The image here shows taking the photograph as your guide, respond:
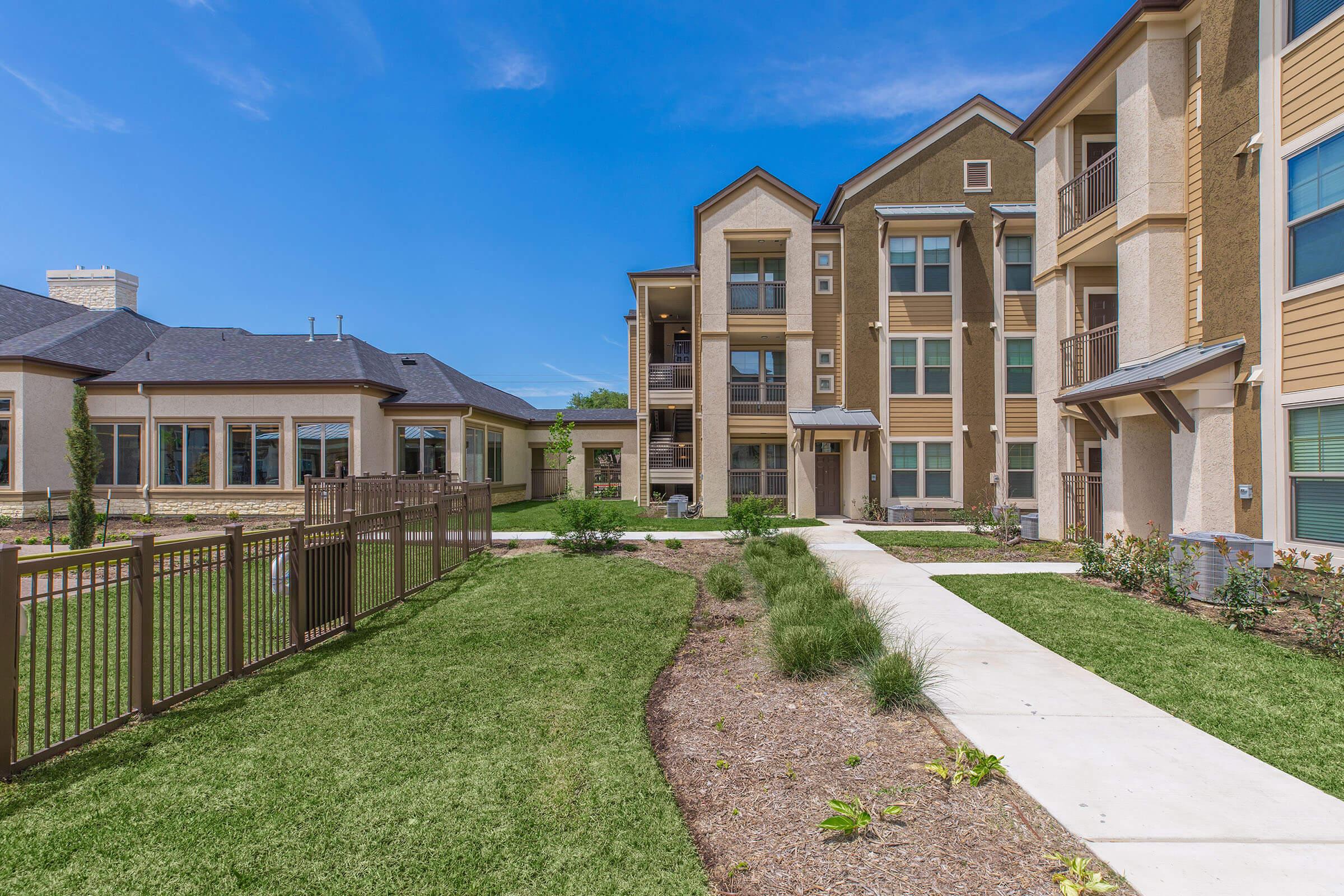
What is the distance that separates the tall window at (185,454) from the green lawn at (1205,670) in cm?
2233

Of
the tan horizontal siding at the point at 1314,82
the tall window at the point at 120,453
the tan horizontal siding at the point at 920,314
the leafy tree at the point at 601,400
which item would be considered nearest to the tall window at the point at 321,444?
the tall window at the point at 120,453

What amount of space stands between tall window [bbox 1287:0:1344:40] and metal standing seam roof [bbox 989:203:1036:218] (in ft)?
31.6

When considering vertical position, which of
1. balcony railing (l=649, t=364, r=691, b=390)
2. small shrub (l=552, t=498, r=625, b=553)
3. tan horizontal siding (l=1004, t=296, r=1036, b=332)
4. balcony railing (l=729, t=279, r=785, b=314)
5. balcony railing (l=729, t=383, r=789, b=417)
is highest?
balcony railing (l=729, t=279, r=785, b=314)

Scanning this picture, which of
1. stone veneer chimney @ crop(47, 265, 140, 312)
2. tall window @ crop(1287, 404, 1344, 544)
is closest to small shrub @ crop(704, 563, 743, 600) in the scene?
tall window @ crop(1287, 404, 1344, 544)

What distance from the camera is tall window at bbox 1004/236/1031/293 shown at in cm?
1773

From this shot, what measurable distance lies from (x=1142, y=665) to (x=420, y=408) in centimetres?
2022

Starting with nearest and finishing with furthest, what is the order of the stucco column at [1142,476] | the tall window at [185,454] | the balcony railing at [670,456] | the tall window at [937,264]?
the stucco column at [1142,476] → the tall window at [937,264] → the tall window at [185,454] → the balcony railing at [670,456]

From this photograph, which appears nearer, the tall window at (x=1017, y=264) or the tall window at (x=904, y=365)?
the tall window at (x=1017, y=264)

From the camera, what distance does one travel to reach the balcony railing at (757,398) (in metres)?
19.7

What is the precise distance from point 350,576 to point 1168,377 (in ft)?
36.4

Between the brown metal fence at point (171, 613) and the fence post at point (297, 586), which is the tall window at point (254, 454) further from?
the fence post at point (297, 586)

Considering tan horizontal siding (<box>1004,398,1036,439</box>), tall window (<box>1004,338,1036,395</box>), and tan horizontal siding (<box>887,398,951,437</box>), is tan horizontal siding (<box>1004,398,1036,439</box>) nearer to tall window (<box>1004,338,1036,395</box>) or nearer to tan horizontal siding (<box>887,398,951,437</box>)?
tall window (<box>1004,338,1036,395</box>)

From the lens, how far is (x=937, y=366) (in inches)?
719

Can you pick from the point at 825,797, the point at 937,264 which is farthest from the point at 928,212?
the point at 825,797
